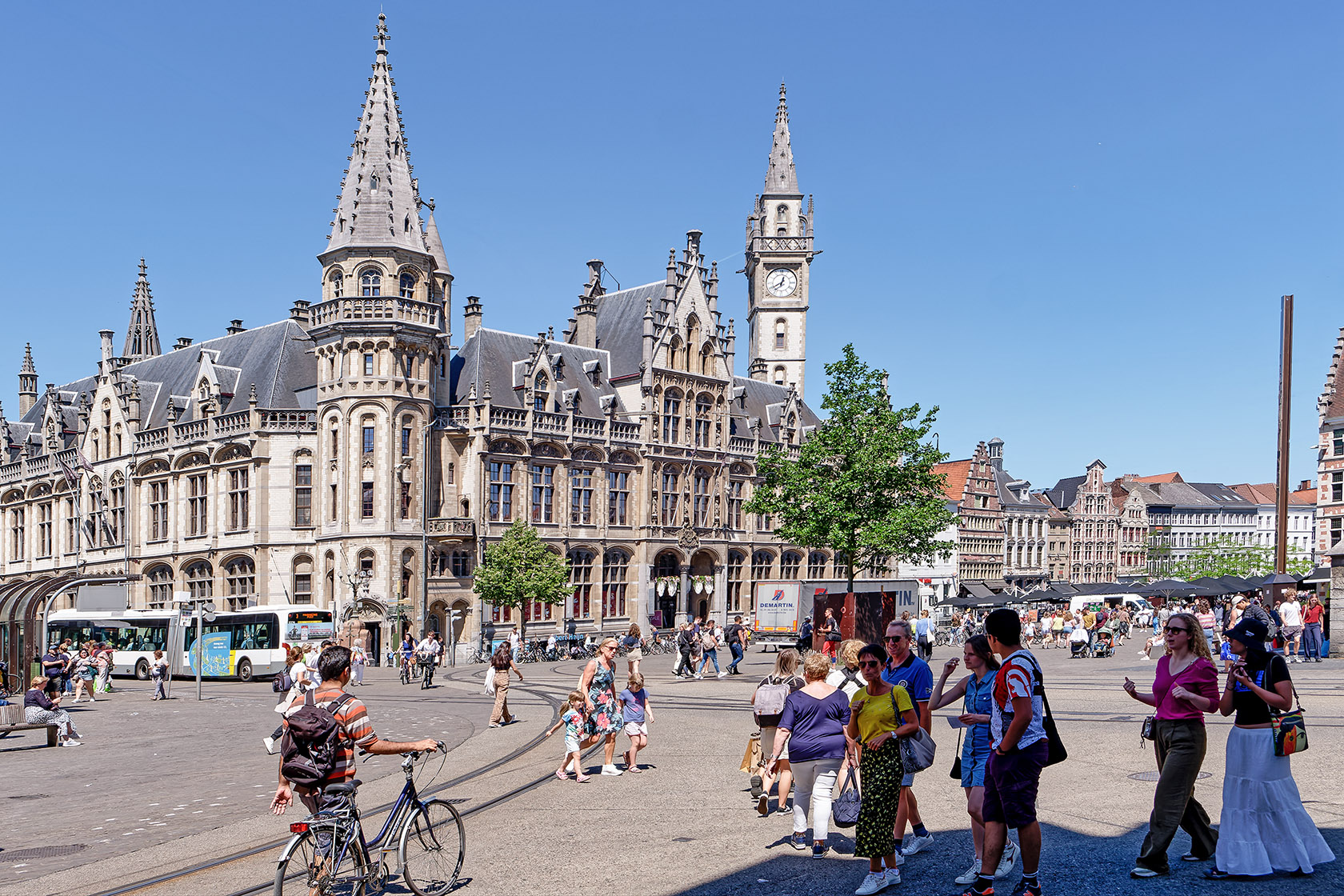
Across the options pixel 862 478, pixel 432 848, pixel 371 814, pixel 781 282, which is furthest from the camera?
pixel 781 282

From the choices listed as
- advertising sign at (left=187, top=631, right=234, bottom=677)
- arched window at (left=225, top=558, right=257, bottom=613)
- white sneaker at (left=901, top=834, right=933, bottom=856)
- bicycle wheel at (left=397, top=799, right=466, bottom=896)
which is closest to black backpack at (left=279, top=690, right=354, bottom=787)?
bicycle wheel at (left=397, top=799, right=466, bottom=896)

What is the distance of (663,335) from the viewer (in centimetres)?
6438

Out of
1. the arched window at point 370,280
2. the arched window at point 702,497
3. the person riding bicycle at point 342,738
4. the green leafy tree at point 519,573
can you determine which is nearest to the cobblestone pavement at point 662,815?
the person riding bicycle at point 342,738

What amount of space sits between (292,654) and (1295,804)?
20090mm

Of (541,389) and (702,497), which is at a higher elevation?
(541,389)

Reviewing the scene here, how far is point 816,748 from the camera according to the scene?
Answer: 412 inches

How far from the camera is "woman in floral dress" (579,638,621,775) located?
15.5m

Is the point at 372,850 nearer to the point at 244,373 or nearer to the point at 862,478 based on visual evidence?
the point at 862,478

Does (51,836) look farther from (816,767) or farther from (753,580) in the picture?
(753,580)

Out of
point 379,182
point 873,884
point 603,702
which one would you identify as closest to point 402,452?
point 379,182

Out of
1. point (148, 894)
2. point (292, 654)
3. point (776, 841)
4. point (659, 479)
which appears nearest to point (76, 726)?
point (292, 654)

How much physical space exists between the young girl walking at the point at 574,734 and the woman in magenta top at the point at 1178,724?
A: 24.1 feet

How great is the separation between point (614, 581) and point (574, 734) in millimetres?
47803

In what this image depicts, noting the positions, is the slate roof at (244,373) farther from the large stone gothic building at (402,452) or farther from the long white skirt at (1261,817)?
the long white skirt at (1261,817)
